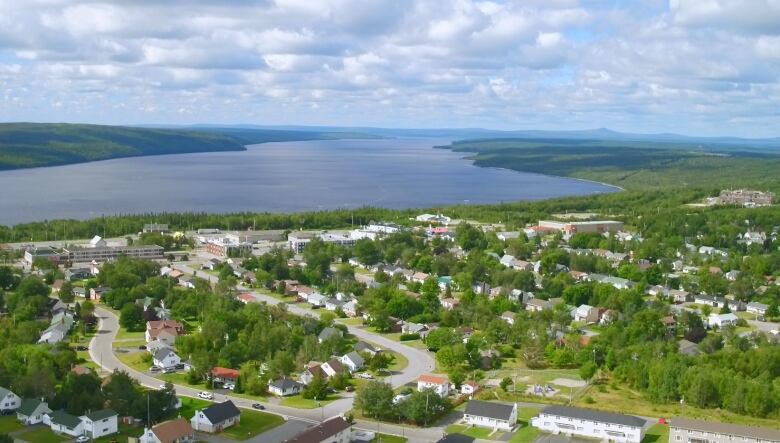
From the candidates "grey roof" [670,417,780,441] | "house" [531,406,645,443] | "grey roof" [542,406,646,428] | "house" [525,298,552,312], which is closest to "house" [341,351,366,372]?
"house" [531,406,645,443]

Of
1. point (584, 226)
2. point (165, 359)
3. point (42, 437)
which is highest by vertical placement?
point (584, 226)

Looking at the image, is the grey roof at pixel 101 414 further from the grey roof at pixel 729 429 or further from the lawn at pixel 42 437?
the grey roof at pixel 729 429

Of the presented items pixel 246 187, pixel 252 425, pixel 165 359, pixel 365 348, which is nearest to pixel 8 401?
pixel 165 359

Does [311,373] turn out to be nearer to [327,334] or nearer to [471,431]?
[327,334]

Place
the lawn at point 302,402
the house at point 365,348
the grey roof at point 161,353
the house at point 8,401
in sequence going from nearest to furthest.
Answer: the house at point 8,401
the lawn at point 302,402
the grey roof at point 161,353
the house at point 365,348

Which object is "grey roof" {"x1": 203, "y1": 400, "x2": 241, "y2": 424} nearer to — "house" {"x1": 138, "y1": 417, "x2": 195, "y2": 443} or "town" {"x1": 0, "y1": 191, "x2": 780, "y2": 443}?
"town" {"x1": 0, "y1": 191, "x2": 780, "y2": 443}

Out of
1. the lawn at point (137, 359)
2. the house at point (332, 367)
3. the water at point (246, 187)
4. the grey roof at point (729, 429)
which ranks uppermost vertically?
the grey roof at point (729, 429)

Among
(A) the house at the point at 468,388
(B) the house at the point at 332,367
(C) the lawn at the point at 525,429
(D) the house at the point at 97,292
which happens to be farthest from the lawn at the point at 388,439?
(D) the house at the point at 97,292
